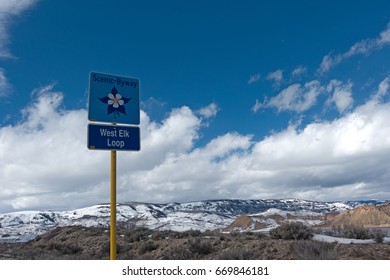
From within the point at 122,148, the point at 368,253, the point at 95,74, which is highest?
the point at 95,74

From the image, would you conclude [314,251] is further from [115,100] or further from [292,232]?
[115,100]

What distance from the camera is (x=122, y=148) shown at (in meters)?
7.06

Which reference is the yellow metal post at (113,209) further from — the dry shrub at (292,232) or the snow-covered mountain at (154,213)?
the snow-covered mountain at (154,213)

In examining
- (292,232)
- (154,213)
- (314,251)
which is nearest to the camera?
(314,251)

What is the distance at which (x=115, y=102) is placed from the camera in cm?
705

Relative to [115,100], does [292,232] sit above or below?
below

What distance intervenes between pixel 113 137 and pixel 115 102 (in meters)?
0.59

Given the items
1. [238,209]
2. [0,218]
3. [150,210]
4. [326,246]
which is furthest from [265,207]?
[326,246]

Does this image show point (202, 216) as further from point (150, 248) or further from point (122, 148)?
point (122, 148)

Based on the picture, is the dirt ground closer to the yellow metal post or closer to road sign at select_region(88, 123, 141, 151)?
the yellow metal post

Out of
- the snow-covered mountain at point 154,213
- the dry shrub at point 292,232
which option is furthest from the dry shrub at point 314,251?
the snow-covered mountain at point 154,213

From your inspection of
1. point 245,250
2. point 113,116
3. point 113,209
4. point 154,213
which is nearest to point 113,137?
point 113,116

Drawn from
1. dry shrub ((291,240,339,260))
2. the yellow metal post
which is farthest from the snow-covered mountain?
the yellow metal post

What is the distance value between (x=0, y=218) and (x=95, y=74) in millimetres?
153512
